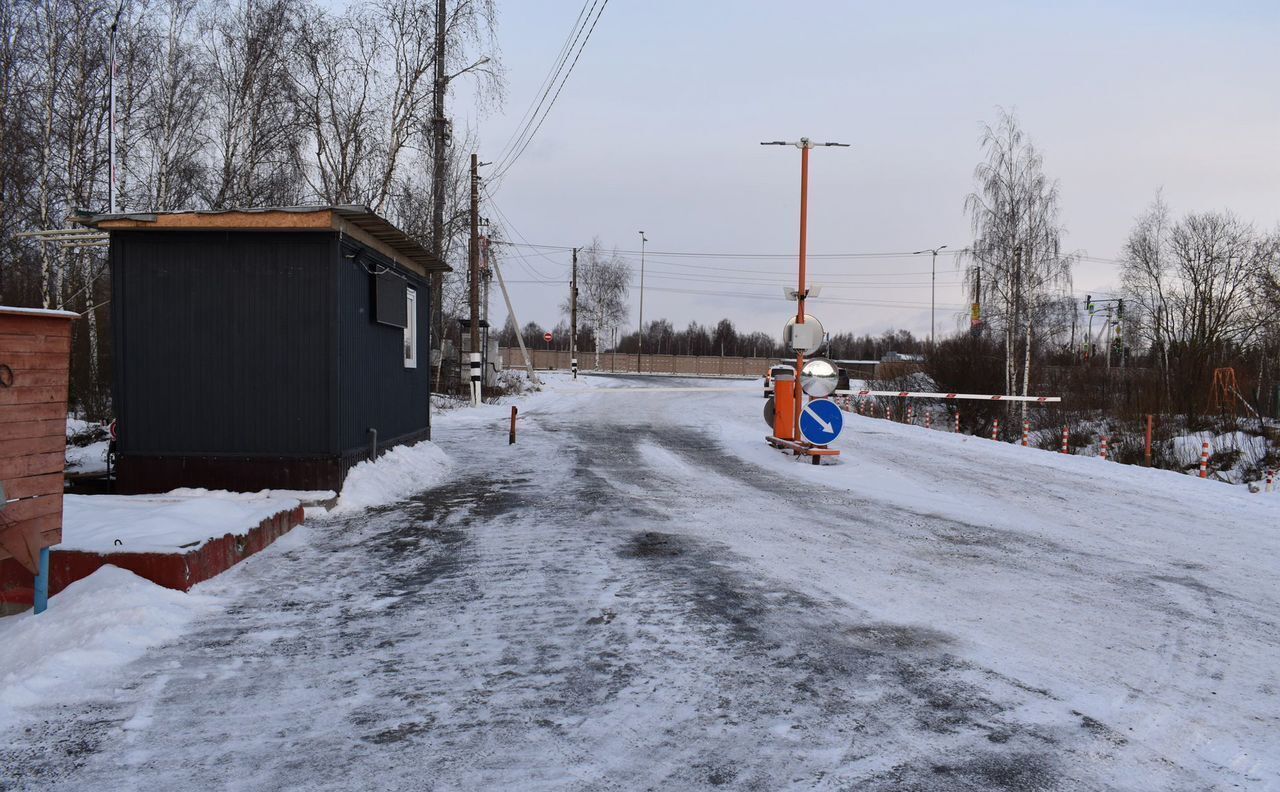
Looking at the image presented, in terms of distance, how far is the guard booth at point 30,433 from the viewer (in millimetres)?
4320

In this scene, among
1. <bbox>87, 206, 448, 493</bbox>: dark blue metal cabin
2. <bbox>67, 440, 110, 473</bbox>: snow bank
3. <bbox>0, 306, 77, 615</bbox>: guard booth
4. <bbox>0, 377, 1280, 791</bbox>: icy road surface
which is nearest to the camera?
<bbox>0, 377, 1280, 791</bbox>: icy road surface

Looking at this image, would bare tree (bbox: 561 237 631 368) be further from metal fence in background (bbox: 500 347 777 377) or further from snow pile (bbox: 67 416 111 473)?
snow pile (bbox: 67 416 111 473)

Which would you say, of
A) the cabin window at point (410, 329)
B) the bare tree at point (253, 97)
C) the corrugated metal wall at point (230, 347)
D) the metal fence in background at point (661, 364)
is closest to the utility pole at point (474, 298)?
the bare tree at point (253, 97)

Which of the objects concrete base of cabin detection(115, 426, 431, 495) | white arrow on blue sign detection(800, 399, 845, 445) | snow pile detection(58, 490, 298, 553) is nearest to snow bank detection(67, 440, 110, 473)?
concrete base of cabin detection(115, 426, 431, 495)

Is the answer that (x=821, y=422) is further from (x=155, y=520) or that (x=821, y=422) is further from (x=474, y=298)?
(x=474, y=298)

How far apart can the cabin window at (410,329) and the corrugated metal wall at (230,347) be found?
2.96 meters

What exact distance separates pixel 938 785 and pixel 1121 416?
22920 millimetres

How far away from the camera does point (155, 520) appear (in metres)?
5.90

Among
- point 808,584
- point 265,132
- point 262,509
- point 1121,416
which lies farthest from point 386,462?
point 1121,416

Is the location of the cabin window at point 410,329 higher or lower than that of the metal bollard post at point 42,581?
higher

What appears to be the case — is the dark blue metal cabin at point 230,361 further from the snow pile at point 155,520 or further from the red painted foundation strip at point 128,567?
the red painted foundation strip at point 128,567

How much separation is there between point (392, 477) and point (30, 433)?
5196 mm

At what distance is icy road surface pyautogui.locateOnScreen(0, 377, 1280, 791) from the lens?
299 centimetres

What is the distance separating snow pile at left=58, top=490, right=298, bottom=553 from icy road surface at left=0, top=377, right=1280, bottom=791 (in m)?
0.36
